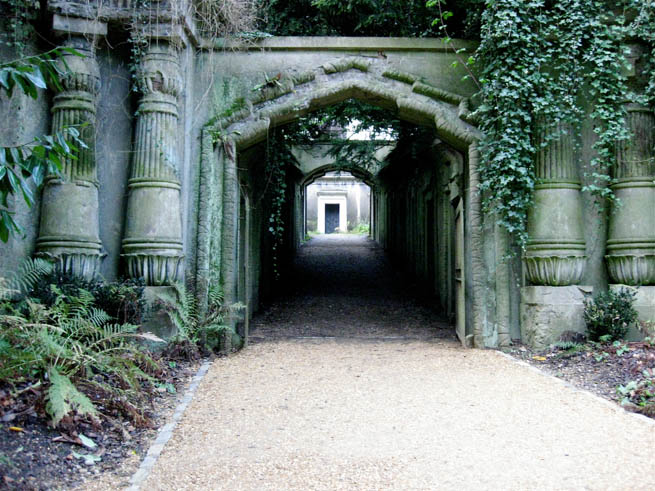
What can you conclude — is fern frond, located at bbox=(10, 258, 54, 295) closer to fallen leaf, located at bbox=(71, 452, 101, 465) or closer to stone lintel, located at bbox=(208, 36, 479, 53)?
fallen leaf, located at bbox=(71, 452, 101, 465)

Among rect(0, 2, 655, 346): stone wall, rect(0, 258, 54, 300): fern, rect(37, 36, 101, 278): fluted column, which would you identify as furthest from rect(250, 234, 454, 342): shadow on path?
rect(0, 258, 54, 300): fern

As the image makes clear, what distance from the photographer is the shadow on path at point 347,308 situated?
371 inches

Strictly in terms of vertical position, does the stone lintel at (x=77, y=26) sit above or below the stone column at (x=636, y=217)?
above

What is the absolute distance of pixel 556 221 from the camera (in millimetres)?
7297

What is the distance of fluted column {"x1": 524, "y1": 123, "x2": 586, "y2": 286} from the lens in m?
7.26

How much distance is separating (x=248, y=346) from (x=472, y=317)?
3.21 m

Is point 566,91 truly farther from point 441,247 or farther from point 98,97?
point 98,97

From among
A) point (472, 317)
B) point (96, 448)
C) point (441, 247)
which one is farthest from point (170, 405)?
point (441, 247)

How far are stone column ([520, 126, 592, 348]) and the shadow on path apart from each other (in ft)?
6.23

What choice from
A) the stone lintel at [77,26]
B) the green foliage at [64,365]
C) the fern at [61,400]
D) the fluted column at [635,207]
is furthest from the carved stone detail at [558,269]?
the stone lintel at [77,26]

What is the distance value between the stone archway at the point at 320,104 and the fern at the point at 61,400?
3.84 m

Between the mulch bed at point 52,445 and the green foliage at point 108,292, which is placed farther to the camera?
the green foliage at point 108,292

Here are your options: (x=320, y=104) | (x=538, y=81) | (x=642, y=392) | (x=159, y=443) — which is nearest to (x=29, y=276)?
(x=159, y=443)

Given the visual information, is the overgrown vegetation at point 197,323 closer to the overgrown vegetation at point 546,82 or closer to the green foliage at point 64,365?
the green foliage at point 64,365
